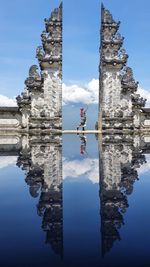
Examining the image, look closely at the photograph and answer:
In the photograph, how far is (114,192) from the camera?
4.70 m

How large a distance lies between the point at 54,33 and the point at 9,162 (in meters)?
15.0

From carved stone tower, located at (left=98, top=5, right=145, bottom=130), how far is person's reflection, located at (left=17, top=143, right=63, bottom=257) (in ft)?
44.9

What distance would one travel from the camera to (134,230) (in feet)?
9.94

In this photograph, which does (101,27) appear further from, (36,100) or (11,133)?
(11,133)

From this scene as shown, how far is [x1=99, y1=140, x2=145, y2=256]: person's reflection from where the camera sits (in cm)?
298

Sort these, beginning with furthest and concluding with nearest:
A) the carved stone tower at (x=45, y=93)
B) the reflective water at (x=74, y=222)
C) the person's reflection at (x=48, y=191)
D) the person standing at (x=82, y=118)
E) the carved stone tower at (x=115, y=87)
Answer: the person standing at (x=82, y=118) → the carved stone tower at (x=115, y=87) → the carved stone tower at (x=45, y=93) → the person's reflection at (x=48, y=191) → the reflective water at (x=74, y=222)

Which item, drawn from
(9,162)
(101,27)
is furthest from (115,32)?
(9,162)

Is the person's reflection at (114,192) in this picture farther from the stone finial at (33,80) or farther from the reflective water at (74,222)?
the stone finial at (33,80)

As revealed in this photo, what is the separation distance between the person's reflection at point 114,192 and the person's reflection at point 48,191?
35 centimetres

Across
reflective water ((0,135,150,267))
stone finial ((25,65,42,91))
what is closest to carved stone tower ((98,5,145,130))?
stone finial ((25,65,42,91))

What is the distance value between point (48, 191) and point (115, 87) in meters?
17.6

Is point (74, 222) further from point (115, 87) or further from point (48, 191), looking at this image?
point (115, 87)

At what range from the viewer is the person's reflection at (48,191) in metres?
2.96

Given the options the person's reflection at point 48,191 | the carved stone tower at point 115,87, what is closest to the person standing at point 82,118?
the carved stone tower at point 115,87
